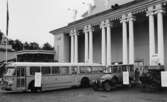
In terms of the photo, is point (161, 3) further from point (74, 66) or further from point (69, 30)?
point (69, 30)

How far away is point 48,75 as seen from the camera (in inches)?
719

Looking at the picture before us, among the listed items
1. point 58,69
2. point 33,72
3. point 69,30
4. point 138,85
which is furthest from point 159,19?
point 69,30

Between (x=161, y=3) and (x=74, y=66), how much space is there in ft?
31.8

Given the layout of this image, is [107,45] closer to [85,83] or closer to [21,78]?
[85,83]

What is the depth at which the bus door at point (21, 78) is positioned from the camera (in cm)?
1661

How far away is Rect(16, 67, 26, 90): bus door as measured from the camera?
16.6 m

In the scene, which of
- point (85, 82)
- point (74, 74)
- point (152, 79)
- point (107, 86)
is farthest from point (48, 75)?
point (152, 79)

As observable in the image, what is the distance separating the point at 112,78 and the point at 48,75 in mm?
5343

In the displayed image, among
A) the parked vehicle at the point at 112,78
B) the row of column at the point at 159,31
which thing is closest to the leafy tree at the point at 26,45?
the parked vehicle at the point at 112,78

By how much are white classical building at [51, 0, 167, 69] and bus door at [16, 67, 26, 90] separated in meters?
10.6

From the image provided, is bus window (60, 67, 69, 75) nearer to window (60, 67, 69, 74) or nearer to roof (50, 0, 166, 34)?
window (60, 67, 69, 74)

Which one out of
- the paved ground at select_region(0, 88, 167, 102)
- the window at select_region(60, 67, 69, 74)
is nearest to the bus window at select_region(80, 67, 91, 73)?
the window at select_region(60, 67, 69, 74)

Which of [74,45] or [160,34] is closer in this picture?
[160,34]

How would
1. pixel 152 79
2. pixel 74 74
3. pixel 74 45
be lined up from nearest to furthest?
pixel 152 79 < pixel 74 74 < pixel 74 45
